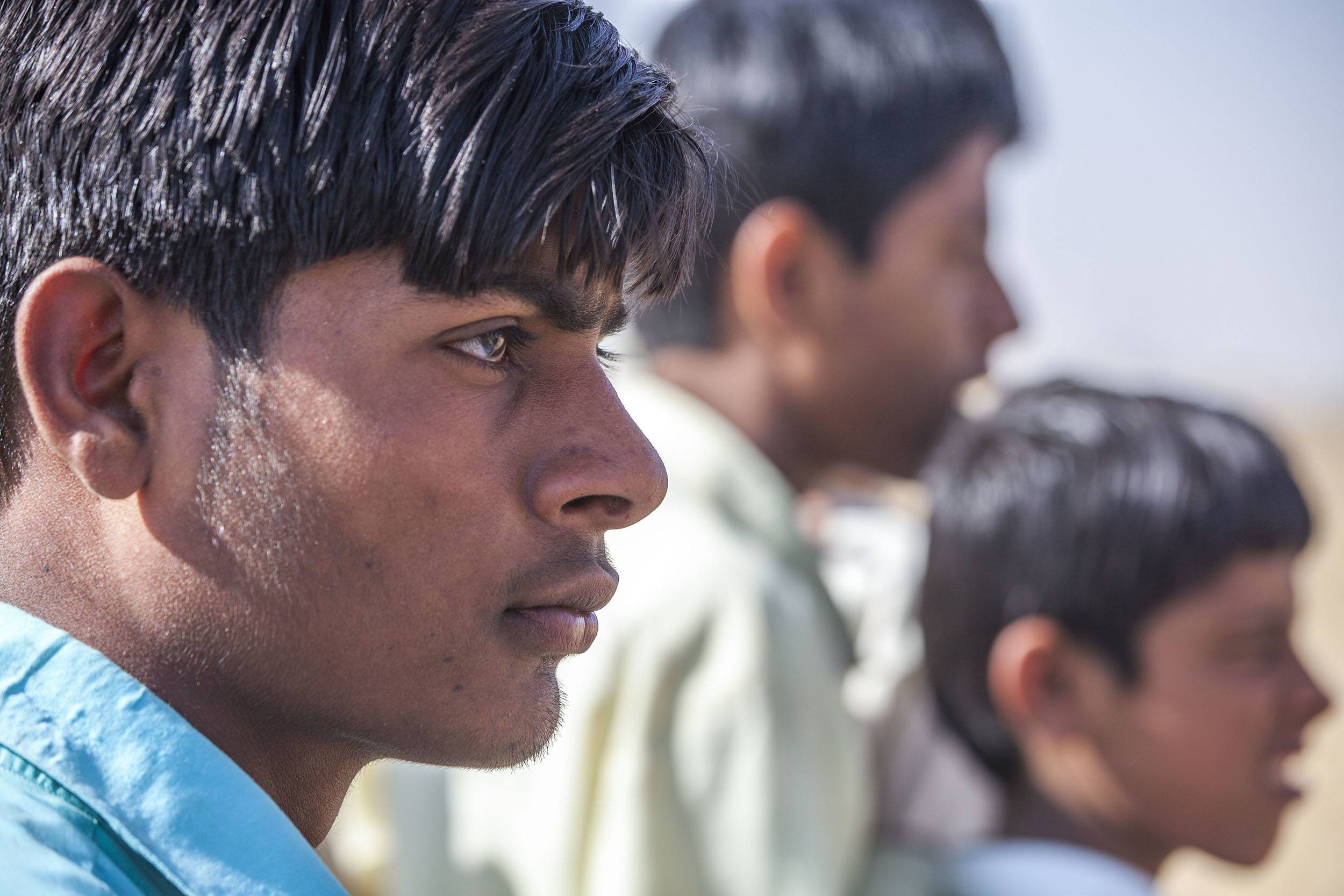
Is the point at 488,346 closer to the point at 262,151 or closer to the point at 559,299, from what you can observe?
the point at 559,299

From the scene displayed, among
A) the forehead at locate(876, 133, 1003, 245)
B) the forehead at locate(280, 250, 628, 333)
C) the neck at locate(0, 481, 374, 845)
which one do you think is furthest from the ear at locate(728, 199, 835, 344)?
the neck at locate(0, 481, 374, 845)

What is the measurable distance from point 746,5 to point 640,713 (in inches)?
61.4

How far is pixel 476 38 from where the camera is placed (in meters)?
1.09

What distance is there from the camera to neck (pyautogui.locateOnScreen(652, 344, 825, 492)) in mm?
2561

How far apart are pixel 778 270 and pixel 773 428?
11.8 inches

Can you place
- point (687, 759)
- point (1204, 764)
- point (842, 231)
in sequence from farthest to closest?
1. point (842, 231)
2. point (1204, 764)
3. point (687, 759)

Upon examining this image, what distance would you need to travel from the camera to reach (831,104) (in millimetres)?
2697

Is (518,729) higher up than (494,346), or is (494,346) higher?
(494,346)

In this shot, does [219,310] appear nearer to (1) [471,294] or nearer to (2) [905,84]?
(1) [471,294]

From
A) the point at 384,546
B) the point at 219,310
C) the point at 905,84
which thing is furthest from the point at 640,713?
the point at 905,84

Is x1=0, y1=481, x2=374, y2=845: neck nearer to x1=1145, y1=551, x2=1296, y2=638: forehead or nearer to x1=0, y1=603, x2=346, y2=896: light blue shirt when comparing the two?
x1=0, y1=603, x2=346, y2=896: light blue shirt

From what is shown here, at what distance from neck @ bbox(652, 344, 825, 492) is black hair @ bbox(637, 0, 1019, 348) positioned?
0.12 feet

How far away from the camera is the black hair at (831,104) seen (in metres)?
2.64

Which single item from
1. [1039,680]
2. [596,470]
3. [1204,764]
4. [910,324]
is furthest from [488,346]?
[1204,764]
